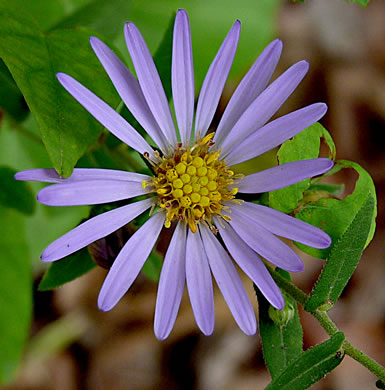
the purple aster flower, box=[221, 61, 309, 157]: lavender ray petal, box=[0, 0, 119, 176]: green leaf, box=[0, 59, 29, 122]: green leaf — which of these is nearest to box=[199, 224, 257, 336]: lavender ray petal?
the purple aster flower

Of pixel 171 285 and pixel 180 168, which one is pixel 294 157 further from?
pixel 171 285

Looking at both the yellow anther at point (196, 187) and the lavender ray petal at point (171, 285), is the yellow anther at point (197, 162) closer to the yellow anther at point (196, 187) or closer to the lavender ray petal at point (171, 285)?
the yellow anther at point (196, 187)

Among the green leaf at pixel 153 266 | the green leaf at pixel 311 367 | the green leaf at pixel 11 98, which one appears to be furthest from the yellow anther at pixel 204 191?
the green leaf at pixel 11 98

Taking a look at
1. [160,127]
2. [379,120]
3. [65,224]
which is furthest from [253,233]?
[379,120]

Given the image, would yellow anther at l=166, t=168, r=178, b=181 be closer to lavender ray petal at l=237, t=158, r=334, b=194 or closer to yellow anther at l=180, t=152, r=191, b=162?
yellow anther at l=180, t=152, r=191, b=162

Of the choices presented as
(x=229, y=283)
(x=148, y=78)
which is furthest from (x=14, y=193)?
(x=229, y=283)
